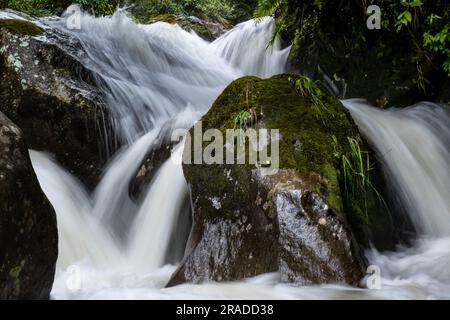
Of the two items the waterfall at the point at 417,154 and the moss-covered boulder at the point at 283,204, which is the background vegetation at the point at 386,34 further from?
the moss-covered boulder at the point at 283,204

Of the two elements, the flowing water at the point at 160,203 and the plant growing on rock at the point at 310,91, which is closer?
the flowing water at the point at 160,203

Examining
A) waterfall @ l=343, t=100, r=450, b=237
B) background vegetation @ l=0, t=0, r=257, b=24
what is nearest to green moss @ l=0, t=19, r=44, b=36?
waterfall @ l=343, t=100, r=450, b=237

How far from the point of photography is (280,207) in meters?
3.06

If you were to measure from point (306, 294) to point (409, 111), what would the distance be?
328cm

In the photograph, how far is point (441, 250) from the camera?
3629 millimetres

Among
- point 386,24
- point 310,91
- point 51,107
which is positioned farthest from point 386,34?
point 51,107

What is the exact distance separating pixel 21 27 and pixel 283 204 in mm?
4526

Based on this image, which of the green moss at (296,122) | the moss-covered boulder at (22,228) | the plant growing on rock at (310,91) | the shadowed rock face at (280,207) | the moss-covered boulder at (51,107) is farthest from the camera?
the moss-covered boulder at (51,107)

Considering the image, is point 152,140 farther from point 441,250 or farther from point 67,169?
point 441,250

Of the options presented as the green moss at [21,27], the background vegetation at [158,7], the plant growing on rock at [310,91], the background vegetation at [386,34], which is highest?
the background vegetation at [158,7]

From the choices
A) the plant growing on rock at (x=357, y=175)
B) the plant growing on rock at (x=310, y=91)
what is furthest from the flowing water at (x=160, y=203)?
the plant growing on rock at (x=310, y=91)

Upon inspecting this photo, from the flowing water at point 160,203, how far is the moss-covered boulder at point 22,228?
48 centimetres

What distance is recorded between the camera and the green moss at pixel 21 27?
556 centimetres

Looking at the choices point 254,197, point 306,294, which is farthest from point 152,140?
point 306,294
